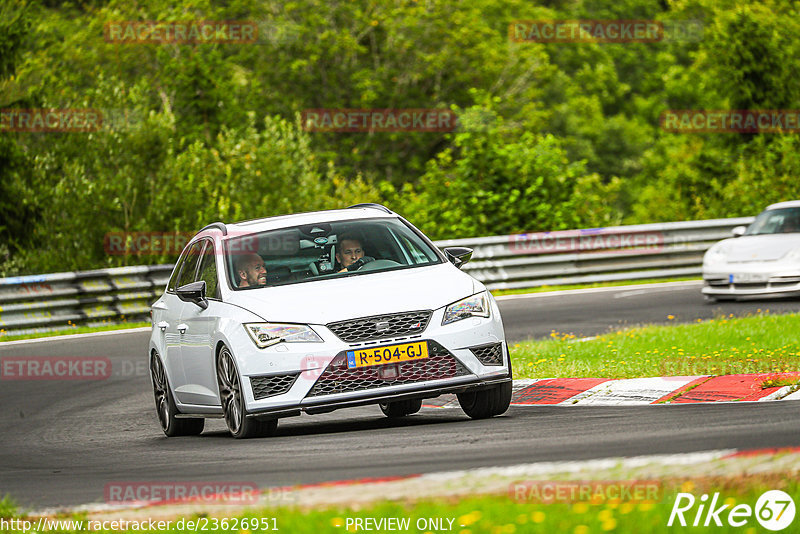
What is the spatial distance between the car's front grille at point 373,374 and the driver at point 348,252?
4.44ft

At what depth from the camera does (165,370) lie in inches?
428

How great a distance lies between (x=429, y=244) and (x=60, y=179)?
54.3ft

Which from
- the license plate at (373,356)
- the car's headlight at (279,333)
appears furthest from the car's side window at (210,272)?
the license plate at (373,356)

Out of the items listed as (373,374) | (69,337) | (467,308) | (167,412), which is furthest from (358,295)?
(69,337)

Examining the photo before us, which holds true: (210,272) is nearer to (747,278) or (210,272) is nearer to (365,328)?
(365,328)

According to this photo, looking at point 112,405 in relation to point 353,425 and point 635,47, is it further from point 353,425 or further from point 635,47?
point 635,47

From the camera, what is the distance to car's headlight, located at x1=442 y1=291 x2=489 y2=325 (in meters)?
9.12

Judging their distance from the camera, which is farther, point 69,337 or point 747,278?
point 69,337

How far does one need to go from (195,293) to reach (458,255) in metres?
2.08

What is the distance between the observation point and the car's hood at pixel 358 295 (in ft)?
29.4

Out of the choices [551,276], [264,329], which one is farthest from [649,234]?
[264,329]

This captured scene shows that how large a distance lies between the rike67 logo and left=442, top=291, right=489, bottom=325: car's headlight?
381 cm

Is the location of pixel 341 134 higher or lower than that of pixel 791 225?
lower

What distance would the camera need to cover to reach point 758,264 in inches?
733
